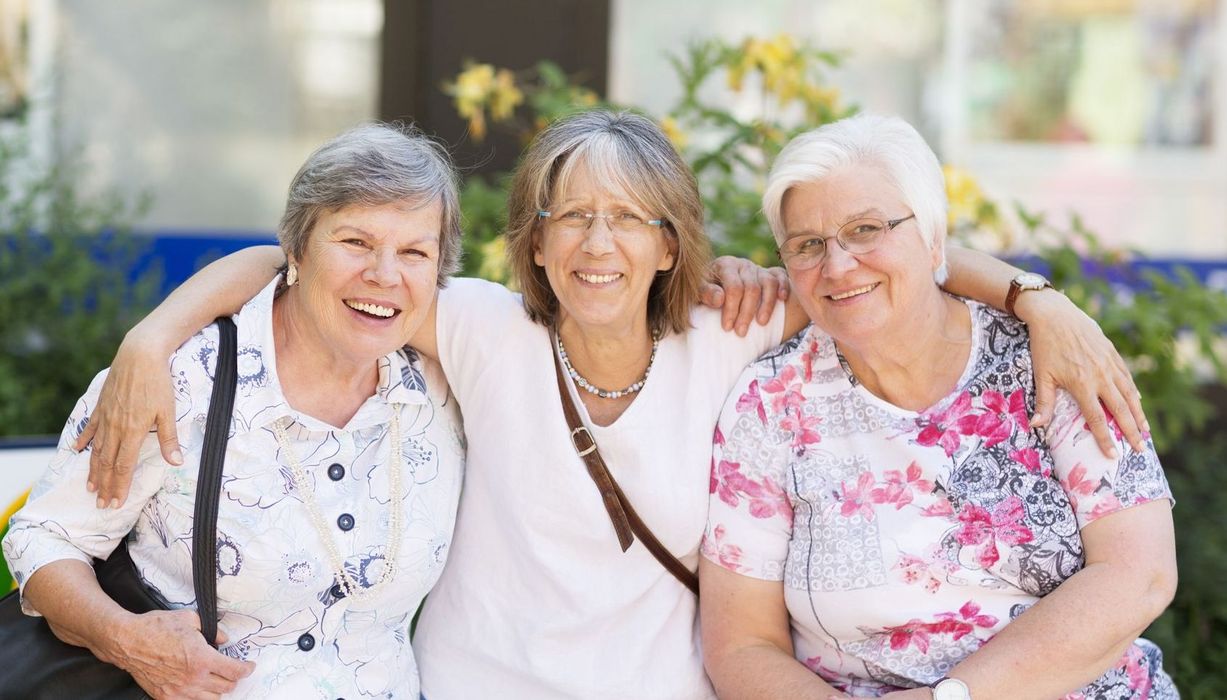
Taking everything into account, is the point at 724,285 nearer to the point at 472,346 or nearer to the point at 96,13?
the point at 472,346

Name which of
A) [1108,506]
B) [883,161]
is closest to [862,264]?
[883,161]

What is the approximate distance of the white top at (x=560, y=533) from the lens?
2.59 meters

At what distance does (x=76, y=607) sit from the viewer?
224 centimetres

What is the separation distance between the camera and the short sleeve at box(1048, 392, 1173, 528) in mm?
2367

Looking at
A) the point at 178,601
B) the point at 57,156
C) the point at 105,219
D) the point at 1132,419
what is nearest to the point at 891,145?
the point at 1132,419

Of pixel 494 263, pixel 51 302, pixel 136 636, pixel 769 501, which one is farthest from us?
pixel 51 302

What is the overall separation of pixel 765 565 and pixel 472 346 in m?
0.77

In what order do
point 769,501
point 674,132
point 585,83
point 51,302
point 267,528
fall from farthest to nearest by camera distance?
1. point 585,83
2. point 51,302
3. point 674,132
4. point 769,501
5. point 267,528

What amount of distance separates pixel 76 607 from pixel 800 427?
1.43 meters

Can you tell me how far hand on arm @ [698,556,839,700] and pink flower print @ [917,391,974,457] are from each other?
1.41 feet

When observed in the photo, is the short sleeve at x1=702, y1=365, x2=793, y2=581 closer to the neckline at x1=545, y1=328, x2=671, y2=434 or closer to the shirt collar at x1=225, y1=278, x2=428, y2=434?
the neckline at x1=545, y1=328, x2=671, y2=434

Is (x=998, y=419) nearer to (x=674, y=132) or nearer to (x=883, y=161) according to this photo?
Answer: (x=883, y=161)

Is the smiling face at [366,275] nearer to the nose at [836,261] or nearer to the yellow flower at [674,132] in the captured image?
the nose at [836,261]

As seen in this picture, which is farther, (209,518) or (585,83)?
(585,83)
